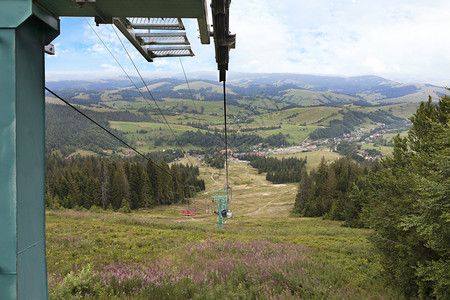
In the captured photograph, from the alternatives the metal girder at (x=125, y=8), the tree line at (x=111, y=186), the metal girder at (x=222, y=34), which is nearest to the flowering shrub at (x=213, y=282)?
the metal girder at (x=222, y=34)

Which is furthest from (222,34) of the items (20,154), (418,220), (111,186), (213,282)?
(111,186)

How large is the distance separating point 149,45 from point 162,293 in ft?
17.1

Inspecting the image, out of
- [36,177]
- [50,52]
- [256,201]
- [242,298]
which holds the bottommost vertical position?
[256,201]

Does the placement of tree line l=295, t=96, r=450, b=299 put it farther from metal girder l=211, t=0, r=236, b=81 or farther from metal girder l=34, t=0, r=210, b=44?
metal girder l=34, t=0, r=210, b=44

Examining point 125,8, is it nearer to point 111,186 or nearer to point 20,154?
point 20,154

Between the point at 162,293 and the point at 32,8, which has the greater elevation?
the point at 32,8

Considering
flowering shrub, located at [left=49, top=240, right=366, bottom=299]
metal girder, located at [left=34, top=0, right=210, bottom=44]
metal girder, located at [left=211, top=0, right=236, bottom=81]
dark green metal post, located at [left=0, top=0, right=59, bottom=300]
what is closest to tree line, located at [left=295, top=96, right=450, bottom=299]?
flowering shrub, located at [left=49, top=240, right=366, bottom=299]

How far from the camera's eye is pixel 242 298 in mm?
5152

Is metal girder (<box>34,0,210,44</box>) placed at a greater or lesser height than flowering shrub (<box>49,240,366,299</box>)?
greater

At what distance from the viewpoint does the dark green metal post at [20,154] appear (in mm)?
2580

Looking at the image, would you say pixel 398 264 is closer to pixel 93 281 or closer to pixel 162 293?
pixel 162 293

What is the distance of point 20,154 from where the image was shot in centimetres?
269

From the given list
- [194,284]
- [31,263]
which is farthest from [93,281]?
[31,263]

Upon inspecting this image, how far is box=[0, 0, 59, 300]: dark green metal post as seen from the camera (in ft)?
8.46
